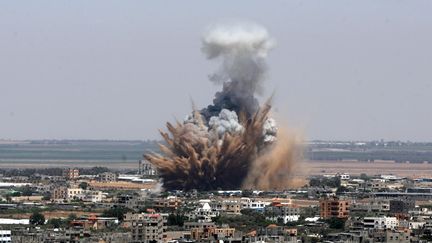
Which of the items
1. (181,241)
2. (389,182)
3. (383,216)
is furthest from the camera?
(389,182)

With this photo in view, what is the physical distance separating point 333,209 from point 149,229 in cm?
2528

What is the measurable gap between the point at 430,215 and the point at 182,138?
27.5 meters

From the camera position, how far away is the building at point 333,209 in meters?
132

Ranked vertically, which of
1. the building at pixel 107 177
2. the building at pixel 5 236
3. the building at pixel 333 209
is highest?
the building at pixel 107 177

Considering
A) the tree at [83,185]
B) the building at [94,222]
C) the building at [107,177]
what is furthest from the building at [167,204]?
the building at [107,177]

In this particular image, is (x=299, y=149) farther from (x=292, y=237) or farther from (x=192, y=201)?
(x=292, y=237)

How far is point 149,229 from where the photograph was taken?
359 ft

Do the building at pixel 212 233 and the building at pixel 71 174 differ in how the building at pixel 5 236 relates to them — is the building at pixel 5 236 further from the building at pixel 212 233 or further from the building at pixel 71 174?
the building at pixel 71 174

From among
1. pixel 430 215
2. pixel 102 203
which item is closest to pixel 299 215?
pixel 430 215

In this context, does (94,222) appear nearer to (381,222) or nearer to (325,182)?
(381,222)

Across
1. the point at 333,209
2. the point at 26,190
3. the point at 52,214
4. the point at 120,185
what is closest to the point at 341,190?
the point at 120,185

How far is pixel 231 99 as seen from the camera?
156750 mm

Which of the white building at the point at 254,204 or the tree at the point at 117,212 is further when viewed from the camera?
the white building at the point at 254,204

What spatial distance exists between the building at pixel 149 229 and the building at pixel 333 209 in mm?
20165
